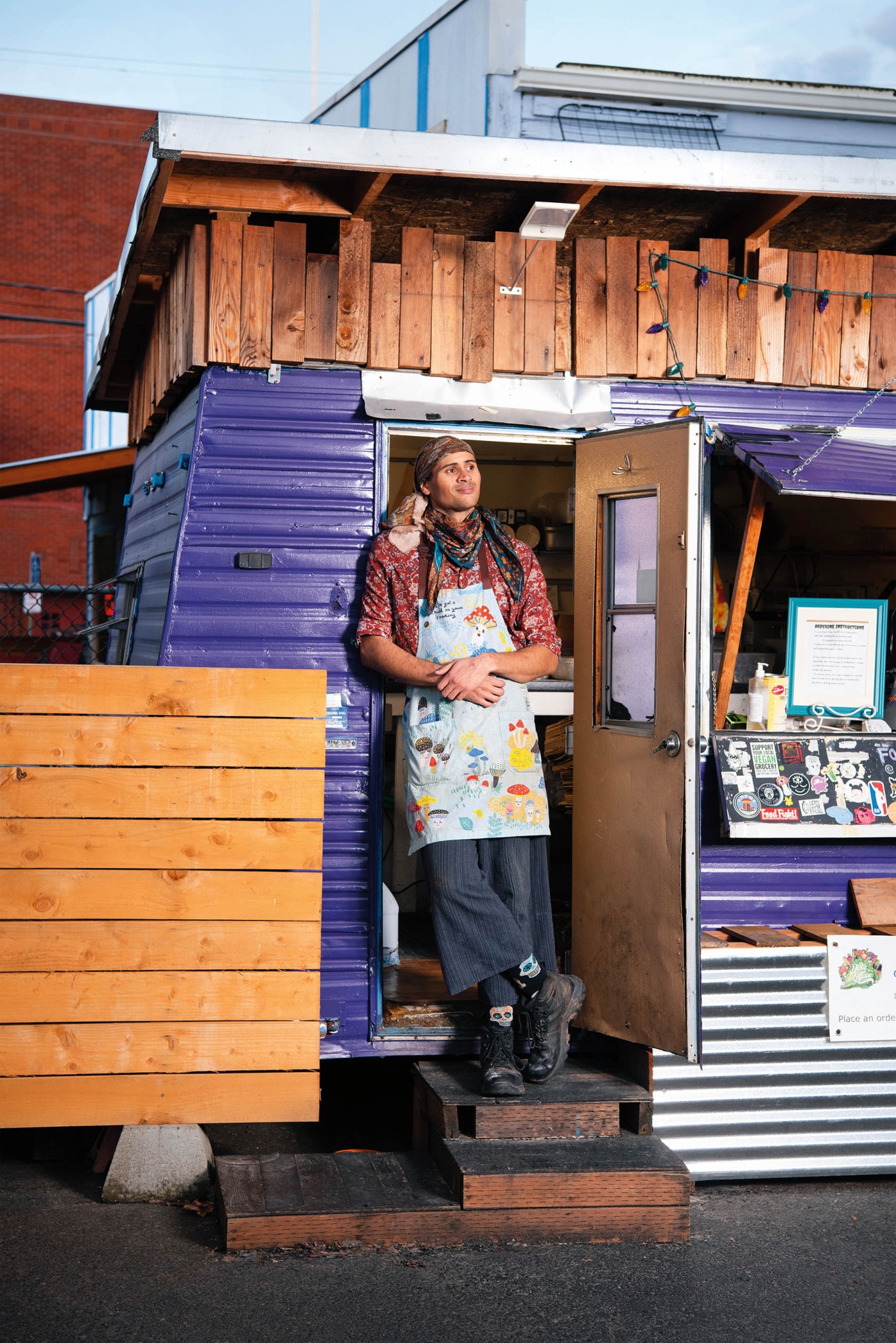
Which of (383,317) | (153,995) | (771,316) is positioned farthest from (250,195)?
(153,995)

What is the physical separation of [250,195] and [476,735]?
7.53 feet

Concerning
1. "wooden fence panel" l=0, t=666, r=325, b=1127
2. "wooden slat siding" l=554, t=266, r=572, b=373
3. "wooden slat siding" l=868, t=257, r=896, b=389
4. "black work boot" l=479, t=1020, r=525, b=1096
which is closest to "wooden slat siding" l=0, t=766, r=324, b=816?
"wooden fence panel" l=0, t=666, r=325, b=1127

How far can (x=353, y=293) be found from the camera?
5.01 m

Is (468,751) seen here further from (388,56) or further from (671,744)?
(388,56)

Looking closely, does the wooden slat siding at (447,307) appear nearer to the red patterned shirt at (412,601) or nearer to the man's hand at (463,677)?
the red patterned shirt at (412,601)

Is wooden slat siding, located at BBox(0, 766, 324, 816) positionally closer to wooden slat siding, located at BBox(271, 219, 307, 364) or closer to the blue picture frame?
wooden slat siding, located at BBox(271, 219, 307, 364)

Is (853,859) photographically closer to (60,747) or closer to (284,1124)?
(284,1124)

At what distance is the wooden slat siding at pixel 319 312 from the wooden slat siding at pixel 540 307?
807 mm

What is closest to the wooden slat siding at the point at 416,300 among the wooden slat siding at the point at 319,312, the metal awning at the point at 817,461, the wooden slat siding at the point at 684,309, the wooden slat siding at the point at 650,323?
the wooden slat siding at the point at 319,312

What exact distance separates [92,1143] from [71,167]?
28120mm

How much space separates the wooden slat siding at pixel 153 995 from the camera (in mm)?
4344

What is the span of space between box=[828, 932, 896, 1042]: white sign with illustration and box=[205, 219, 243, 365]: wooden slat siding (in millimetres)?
3332

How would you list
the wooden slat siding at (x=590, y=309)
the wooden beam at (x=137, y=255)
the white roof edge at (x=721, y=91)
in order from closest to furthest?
the wooden beam at (x=137, y=255) → the wooden slat siding at (x=590, y=309) → the white roof edge at (x=721, y=91)

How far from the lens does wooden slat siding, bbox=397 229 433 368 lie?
16.6 ft
